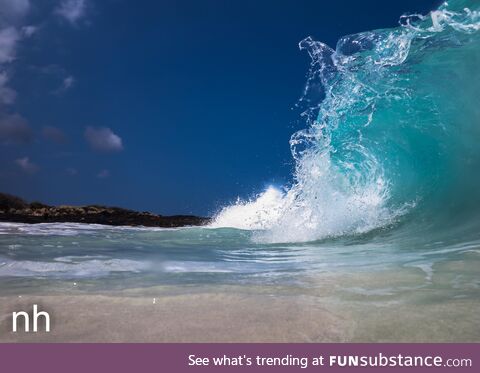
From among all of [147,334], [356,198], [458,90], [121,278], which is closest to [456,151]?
[458,90]

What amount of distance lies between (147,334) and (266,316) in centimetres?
60

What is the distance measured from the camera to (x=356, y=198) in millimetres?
8117

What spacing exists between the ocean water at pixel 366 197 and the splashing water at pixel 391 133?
20 millimetres

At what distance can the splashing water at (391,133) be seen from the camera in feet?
24.3

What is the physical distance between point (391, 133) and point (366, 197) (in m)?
1.46

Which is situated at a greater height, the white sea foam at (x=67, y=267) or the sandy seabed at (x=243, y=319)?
the white sea foam at (x=67, y=267)

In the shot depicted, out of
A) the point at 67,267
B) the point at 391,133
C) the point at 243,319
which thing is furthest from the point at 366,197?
the point at 243,319

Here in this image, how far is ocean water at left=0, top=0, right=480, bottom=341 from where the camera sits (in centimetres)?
375
